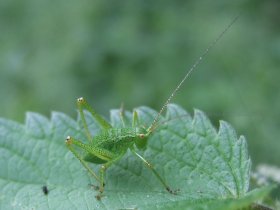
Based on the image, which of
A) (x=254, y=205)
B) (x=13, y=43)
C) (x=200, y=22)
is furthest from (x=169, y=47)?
(x=254, y=205)

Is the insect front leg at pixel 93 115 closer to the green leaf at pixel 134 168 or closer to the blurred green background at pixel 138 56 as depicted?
the green leaf at pixel 134 168

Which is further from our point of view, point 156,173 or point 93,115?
point 93,115

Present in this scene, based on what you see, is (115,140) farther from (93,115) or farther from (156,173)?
(156,173)

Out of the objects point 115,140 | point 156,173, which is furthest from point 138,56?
point 156,173

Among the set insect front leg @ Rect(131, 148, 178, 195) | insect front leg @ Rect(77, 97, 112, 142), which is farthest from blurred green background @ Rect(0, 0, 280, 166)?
insect front leg @ Rect(131, 148, 178, 195)

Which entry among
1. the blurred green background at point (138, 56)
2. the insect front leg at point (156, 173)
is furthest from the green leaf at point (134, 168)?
the blurred green background at point (138, 56)

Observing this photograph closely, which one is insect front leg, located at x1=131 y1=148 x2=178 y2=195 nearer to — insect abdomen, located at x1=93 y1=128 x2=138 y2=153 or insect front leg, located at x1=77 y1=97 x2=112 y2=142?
insect abdomen, located at x1=93 y1=128 x2=138 y2=153
